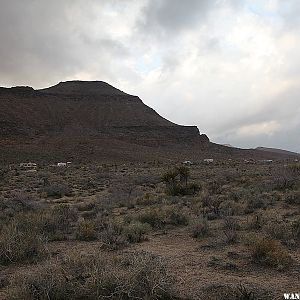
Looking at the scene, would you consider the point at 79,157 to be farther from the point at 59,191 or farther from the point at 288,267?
the point at 288,267

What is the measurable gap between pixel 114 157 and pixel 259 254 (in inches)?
2342

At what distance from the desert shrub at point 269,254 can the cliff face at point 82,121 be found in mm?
62532

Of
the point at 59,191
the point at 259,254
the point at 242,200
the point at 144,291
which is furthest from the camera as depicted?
the point at 59,191

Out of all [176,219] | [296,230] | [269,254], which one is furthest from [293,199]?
[269,254]

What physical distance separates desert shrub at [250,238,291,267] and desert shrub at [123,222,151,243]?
2.92m

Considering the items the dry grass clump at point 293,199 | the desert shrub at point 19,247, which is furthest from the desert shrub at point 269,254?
the dry grass clump at point 293,199

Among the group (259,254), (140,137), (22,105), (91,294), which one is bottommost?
(91,294)

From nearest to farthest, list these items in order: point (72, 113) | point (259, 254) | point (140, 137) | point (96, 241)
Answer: point (259, 254) → point (96, 241) → point (140, 137) → point (72, 113)

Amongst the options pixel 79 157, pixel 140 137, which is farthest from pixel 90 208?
pixel 140 137

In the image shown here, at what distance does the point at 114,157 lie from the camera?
66.3 m

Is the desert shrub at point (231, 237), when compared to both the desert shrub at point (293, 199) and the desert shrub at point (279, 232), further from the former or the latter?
the desert shrub at point (293, 199)

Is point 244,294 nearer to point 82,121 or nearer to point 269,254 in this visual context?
point 269,254

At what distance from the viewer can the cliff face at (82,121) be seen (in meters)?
76.8

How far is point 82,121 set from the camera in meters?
88.8
